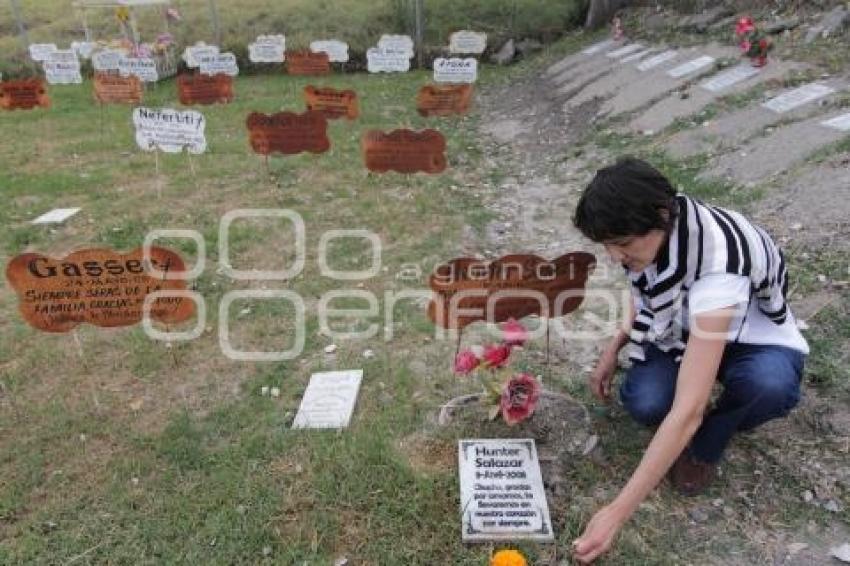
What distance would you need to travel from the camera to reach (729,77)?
6750mm

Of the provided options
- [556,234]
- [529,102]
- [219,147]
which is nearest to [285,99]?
[219,147]

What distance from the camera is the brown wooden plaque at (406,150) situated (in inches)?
194

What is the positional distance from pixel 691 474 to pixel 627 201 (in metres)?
1.14

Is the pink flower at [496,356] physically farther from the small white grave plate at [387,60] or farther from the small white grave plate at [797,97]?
the small white grave plate at [387,60]

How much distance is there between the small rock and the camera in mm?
2070

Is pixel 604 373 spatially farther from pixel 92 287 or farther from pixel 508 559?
pixel 92 287

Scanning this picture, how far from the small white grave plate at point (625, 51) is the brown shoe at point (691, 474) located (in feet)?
27.1

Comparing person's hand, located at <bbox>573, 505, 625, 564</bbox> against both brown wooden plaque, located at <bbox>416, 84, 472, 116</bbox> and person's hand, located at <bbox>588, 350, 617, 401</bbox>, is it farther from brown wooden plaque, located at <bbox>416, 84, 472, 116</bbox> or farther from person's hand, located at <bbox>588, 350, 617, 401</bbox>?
brown wooden plaque, located at <bbox>416, 84, 472, 116</bbox>

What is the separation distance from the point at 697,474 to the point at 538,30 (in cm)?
1170

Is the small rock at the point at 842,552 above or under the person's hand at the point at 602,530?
under

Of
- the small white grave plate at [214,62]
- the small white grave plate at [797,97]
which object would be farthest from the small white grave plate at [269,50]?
the small white grave plate at [797,97]

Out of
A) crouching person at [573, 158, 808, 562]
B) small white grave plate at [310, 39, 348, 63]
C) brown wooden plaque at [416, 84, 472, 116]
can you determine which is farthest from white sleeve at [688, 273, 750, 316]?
small white grave plate at [310, 39, 348, 63]

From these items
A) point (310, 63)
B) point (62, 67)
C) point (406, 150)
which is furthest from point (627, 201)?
point (62, 67)

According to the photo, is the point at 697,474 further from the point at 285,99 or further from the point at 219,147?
the point at 285,99
